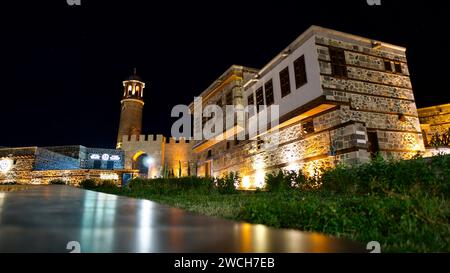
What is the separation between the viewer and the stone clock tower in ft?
110

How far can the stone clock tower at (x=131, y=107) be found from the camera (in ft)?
110

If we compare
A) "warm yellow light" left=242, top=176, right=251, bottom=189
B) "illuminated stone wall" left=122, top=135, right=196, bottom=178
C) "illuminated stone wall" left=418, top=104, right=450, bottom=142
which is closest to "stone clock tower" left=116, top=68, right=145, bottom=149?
"illuminated stone wall" left=122, top=135, right=196, bottom=178

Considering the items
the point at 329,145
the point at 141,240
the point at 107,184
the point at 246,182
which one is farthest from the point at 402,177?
the point at 107,184

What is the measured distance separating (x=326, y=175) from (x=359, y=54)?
730 centimetres

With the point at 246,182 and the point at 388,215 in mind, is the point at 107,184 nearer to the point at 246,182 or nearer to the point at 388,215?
the point at 246,182

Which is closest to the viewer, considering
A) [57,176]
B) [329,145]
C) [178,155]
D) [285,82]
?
[329,145]

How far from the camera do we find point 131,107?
114 feet

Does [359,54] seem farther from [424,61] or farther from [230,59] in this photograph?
[230,59]

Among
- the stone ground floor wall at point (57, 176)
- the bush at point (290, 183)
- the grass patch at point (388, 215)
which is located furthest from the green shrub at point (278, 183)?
the stone ground floor wall at point (57, 176)

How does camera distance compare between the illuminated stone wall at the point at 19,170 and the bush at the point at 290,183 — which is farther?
the illuminated stone wall at the point at 19,170

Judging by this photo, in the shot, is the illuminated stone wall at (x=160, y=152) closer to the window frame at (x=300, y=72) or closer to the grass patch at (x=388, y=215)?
the window frame at (x=300, y=72)

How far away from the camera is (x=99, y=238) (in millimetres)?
1500

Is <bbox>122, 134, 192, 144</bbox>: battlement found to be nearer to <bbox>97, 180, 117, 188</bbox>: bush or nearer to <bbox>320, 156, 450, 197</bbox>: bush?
<bbox>97, 180, 117, 188</bbox>: bush

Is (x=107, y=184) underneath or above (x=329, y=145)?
underneath
